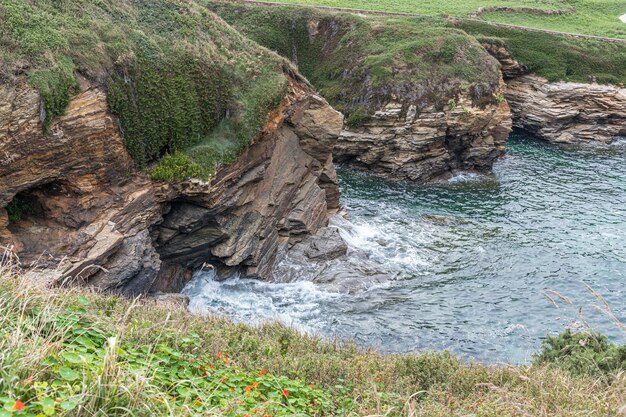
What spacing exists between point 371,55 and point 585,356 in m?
36.2

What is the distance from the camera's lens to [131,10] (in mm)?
24297

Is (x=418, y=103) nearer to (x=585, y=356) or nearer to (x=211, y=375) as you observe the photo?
(x=585, y=356)

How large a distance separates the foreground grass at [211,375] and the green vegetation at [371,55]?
3024cm

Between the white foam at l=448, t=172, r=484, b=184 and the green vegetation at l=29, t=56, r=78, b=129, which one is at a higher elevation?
the green vegetation at l=29, t=56, r=78, b=129

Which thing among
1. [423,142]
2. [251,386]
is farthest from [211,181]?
[423,142]

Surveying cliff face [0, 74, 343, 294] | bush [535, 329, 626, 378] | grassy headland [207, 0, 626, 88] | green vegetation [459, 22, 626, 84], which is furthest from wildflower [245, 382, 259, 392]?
green vegetation [459, 22, 626, 84]

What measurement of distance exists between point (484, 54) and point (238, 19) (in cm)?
2461

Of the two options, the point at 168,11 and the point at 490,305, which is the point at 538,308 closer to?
the point at 490,305

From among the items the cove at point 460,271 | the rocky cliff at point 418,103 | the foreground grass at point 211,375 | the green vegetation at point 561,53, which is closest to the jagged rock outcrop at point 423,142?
the rocky cliff at point 418,103

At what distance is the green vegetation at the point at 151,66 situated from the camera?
1834 cm

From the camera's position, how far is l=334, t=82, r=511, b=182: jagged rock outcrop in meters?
40.4

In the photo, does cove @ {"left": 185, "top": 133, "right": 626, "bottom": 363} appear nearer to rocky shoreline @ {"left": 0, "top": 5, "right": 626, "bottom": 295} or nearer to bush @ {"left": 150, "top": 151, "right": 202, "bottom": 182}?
rocky shoreline @ {"left": 0, "top": 5, "right": 626, "bottom": 295}

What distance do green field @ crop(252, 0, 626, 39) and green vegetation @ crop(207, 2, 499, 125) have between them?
671 centimetres

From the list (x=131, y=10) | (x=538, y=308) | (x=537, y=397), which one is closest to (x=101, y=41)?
(x=131, y=10)
